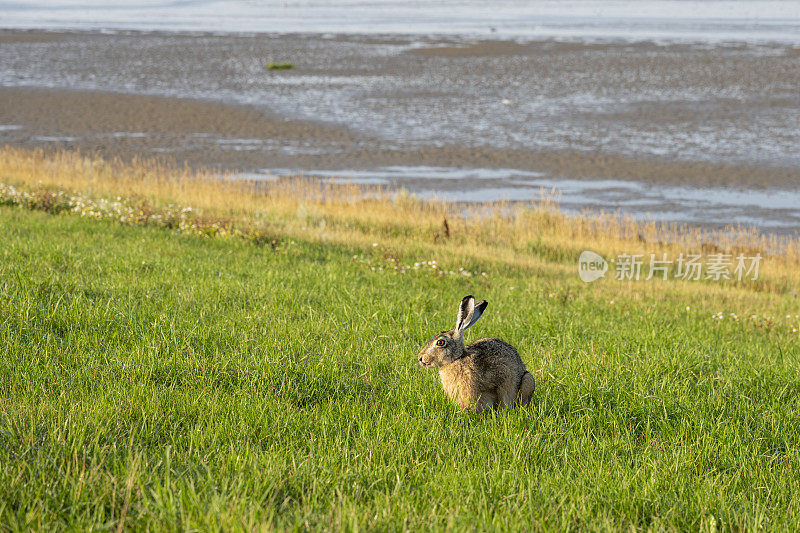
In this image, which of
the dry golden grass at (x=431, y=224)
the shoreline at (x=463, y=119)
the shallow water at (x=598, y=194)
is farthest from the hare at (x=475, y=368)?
the shoreline at (x=463, y=119)

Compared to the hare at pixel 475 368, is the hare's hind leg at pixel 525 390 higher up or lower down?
lower down

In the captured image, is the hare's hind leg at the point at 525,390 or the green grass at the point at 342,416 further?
the hare's hind leg at the point at 525,390

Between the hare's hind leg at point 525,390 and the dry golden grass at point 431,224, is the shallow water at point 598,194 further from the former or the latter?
the hare's hind leg at point 525,390

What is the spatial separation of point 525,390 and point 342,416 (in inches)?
46.0

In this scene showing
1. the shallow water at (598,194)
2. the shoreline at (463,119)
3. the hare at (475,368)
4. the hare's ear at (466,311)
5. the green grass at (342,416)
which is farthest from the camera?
the shoreline at (463,119)

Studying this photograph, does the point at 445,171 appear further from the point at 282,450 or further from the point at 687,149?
the point at 282,450

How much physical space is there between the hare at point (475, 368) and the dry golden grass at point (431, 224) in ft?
25.2

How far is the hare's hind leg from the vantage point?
4949 mm

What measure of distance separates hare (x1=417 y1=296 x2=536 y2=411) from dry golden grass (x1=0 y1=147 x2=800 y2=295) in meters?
7.70

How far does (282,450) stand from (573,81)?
128 feet

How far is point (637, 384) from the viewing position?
19.2 ft

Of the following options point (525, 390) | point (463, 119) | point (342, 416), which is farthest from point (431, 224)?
point (463, 119)

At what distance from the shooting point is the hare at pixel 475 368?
470 cm

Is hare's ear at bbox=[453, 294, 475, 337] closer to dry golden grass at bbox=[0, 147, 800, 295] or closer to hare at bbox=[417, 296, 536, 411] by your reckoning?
hare at bbox=[417, 296, 536, 411]
